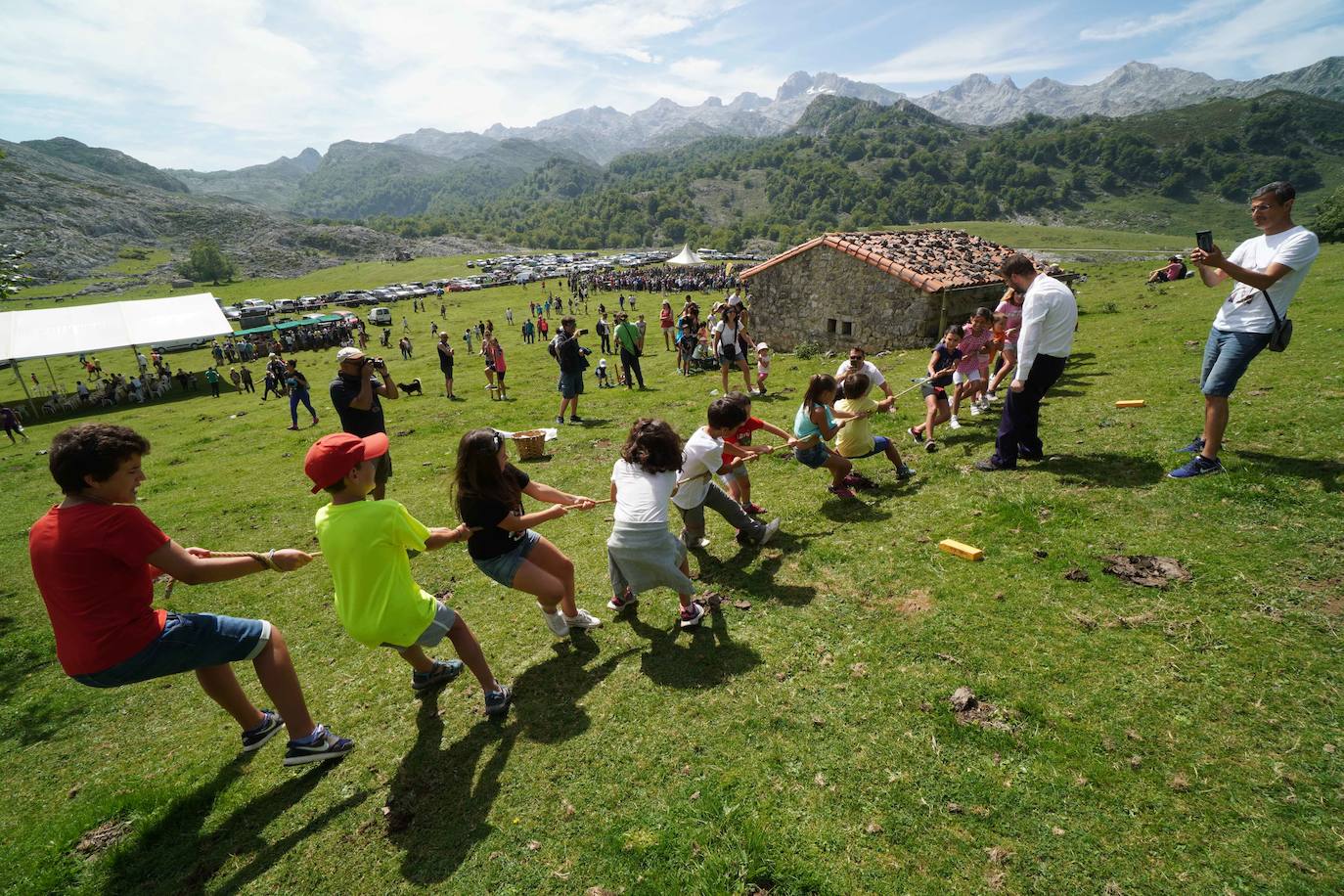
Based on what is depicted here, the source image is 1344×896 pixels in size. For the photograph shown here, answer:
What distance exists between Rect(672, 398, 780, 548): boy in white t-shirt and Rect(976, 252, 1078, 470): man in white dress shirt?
3.59m

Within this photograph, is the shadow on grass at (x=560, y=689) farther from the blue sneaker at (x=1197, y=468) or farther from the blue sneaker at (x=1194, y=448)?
the blue sneaker at (x=1194, y=448)

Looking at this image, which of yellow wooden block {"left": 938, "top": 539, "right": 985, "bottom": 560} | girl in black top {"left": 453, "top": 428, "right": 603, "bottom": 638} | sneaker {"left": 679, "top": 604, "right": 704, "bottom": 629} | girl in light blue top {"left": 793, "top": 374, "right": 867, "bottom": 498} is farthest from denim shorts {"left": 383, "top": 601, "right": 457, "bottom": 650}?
yellow wooden block {"left": 938, "top": 539, "right": 985, "bottom": 560}

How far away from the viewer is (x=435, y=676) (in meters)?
5.34

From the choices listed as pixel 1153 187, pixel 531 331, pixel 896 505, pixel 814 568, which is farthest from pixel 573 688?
pixel 1153 187

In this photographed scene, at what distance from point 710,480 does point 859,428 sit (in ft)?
8.57

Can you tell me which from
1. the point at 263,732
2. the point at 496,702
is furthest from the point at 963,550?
the point at 263,732

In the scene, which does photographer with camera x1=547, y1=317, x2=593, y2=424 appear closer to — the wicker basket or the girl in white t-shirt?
the wicker basket

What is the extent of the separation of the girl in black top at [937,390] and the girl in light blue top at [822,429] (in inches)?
79.9

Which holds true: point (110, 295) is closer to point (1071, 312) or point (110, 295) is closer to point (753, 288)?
point (753, 288)

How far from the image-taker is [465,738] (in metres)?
4.71

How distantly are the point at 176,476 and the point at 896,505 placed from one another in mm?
17683

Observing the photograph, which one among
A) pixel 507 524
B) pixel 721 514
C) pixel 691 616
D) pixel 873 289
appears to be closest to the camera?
pixel 507 524

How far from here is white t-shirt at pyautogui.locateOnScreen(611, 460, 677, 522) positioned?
17.5 ft

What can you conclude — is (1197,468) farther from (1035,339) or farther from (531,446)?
(531,446)
